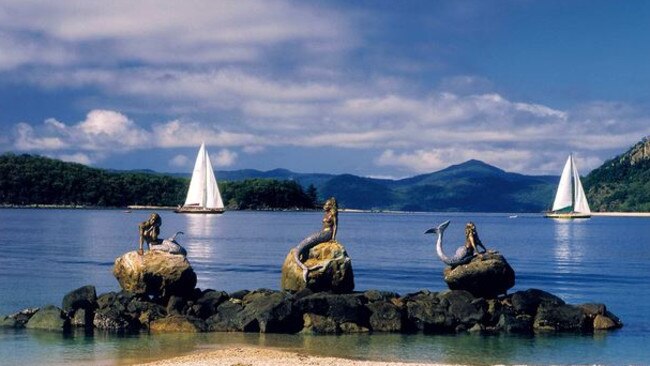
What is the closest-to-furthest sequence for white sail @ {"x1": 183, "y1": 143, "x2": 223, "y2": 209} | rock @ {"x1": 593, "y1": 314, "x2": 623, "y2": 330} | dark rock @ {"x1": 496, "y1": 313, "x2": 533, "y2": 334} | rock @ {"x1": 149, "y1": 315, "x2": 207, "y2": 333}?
rock @ {"x1": 149, "y1": 315, "x2": 207, "y2": 333}
dark rock @ {"x1": 496, "y1": 313, "x2": 533, "y2": 334}
rock @ {"x1": 593, "y1": 314, "x2": 623, "y2": 330}
white sail @ {"x1": 183, "y1": 143, "x2": 223, "y2": 209}

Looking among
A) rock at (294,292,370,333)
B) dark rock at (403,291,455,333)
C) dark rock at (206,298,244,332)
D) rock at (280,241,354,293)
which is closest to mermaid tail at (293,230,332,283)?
rock at (280,241,354,293)

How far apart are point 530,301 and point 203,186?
157 m

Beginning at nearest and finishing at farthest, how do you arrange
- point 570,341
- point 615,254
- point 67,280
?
point 570,341 → point 67,280 → point 615,254

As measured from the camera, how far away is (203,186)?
618 feet

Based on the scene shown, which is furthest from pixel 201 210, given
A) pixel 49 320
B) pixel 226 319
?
pixel 226 319

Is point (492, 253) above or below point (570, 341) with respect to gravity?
above

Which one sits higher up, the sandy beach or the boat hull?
the boat hull

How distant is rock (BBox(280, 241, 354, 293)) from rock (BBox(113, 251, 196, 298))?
4.04 metres

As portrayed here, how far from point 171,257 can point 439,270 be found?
30.6 meters

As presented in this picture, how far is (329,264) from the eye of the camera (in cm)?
3538

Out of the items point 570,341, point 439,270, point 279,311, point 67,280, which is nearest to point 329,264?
point 279,311

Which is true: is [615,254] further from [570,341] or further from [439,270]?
[570,341]

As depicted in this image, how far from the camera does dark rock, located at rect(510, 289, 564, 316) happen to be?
113ft

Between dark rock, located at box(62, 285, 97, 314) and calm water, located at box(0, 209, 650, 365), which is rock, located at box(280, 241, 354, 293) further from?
dark rock, located at box(62, 285, 97, 314)
